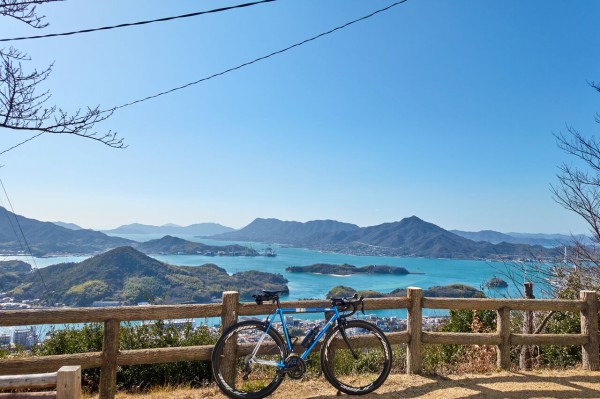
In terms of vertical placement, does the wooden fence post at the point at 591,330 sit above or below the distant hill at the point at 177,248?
above

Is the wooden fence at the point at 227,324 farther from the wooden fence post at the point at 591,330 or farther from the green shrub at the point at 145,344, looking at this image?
the green shrub at the point at 145,344

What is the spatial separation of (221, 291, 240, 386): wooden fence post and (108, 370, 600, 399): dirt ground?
294 millimetres

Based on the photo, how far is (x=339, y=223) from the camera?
179 m

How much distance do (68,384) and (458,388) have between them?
15.0 ft

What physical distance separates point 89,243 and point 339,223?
119m

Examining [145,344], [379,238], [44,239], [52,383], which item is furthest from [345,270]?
[52,383]

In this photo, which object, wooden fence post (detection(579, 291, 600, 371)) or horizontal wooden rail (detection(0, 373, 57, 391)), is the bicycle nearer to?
horizontal wooden rail (detection(0, 373, 57, 391))

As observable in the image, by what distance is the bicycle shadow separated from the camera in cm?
473

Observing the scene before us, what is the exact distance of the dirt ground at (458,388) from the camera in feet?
15.4

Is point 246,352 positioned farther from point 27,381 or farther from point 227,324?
point 27,381

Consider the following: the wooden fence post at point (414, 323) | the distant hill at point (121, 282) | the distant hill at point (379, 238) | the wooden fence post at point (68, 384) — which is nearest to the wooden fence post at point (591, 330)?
the wooden fence post at point (414, 323)

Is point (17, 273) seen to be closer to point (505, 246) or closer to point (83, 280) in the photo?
point (83, 280)

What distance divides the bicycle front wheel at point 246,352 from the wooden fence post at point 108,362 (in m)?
1.11

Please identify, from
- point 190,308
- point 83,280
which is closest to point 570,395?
point 190,308
